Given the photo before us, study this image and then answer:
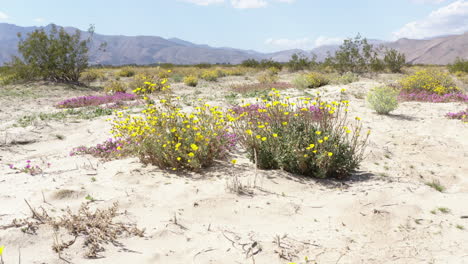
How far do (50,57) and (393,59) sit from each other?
84.8 ft

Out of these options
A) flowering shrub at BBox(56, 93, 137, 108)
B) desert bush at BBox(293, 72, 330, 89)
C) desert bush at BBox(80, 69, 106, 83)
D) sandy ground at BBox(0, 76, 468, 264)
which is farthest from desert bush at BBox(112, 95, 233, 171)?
desert bush at BBox(80, 69, 106, 83)

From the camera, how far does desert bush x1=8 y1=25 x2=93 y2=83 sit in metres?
18.6

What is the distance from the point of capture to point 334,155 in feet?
15.4

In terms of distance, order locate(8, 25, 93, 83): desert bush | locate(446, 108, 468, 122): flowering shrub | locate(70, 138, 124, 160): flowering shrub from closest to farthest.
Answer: locate(70, 138, 124, 160): flowering shrub, locate(446, 108, 468, 122): flowering shrub, locate(8, 25, 93, 83): desert bush

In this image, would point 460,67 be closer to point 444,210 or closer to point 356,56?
point 356,56

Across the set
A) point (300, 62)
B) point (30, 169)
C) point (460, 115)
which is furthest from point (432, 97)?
point (300, 62)

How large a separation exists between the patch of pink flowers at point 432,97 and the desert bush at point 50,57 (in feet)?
58.7

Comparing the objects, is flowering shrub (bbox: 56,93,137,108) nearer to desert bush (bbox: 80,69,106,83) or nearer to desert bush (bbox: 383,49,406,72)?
desert bush (bbox: 80,69,106,83)

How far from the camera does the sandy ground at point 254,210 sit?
2775mm

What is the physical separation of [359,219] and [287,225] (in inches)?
31.5

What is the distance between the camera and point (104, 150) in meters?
6.13

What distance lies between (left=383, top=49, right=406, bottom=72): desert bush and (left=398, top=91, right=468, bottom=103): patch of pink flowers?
15268 mm

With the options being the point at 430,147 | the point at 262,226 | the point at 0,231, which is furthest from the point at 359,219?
the point at 430,147

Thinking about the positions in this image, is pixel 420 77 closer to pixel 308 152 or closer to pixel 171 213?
pixel 308 152
